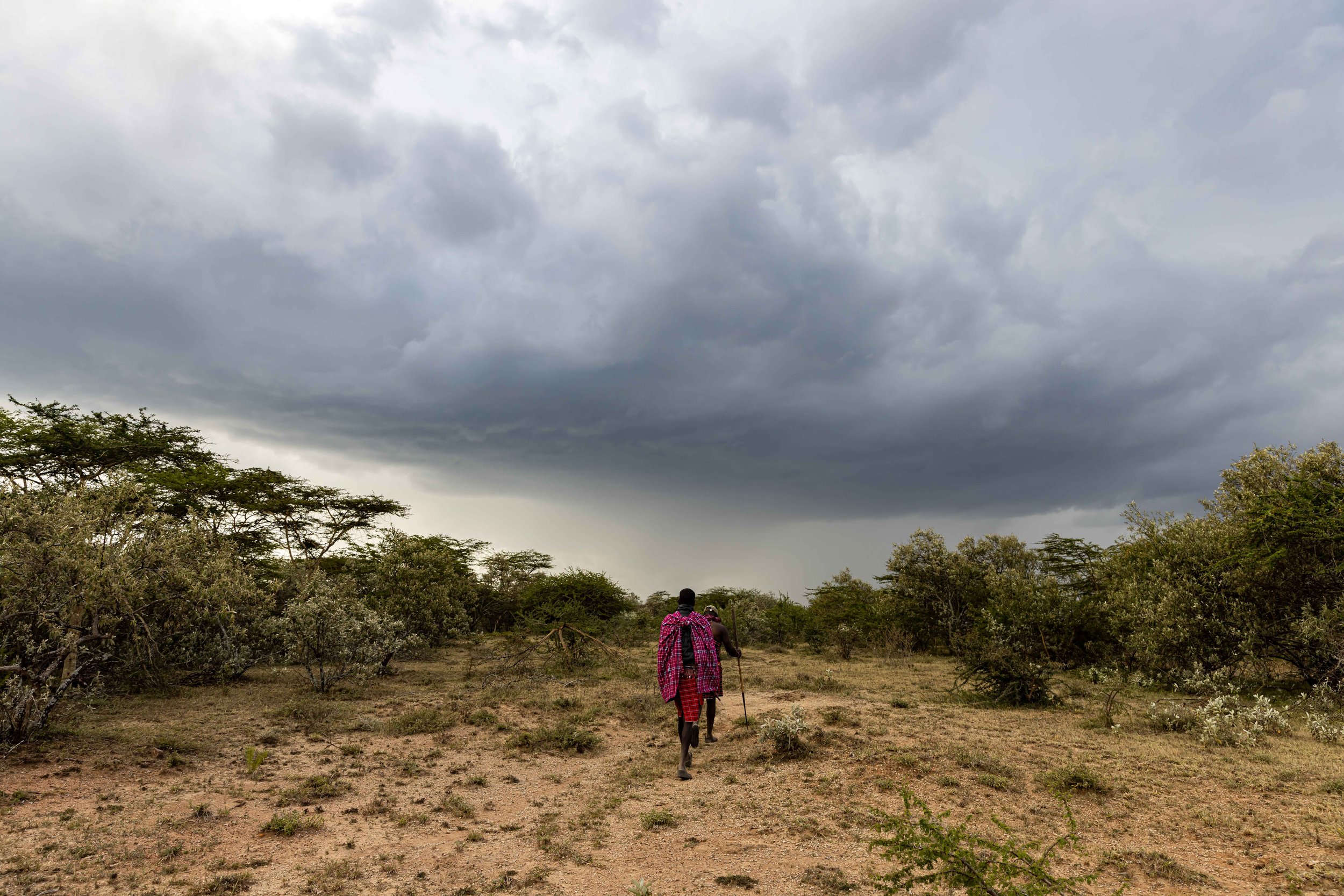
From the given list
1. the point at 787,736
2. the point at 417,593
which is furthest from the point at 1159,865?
the point at 417,593

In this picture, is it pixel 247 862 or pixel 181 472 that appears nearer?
pixel 247 862

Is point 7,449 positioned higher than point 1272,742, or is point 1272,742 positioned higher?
point 7,449

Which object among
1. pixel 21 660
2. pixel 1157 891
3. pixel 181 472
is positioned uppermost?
pixel 181 472

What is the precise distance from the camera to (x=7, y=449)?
17.8 m

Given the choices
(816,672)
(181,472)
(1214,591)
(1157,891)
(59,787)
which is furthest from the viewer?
(181,472)

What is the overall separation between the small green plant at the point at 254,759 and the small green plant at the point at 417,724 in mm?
1840

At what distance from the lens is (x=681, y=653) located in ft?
26.0

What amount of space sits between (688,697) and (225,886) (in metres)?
4.81

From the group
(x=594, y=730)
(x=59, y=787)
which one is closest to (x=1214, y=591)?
(x=594, y=730)

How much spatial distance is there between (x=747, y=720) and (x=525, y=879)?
5466mm

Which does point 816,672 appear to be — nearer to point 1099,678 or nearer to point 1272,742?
point 1099,678

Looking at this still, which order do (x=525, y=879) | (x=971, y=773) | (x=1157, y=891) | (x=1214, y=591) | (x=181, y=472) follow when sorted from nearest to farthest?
(x=1157, y=891)
(x=525, y=879)
(x=971, y=773)
(x=1214, y=591)
(x=181, y=472)

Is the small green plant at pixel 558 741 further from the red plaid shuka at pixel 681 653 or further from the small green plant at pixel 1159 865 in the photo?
the small green plant at pixel 1159 865

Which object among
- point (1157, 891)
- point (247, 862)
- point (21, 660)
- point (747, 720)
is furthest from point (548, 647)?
point (1157, 891)
